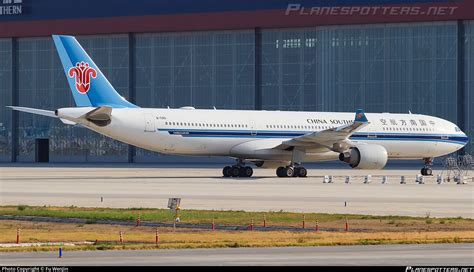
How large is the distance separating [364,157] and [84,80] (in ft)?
53.5

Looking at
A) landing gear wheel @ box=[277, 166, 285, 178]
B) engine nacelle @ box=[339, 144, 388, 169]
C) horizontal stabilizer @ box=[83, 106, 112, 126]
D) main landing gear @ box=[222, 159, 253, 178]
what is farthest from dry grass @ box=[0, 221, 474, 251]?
engine nacelle @ box=[339, 144, 388, 169]

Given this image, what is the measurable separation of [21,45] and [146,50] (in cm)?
1296

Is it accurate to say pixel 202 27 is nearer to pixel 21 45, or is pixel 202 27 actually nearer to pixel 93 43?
pixel 93 43

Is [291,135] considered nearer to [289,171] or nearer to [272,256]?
[289,171]

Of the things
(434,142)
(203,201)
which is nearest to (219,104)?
(434,142)

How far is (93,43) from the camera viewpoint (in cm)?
9888

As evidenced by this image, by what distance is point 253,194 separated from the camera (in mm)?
46062

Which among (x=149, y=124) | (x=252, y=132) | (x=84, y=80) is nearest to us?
(x=149, y=124)

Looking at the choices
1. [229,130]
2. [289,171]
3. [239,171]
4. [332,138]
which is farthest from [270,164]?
[332,138]

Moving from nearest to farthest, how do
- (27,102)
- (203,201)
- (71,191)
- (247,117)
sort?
(203,201), (71,191), (247,117), (27,102)

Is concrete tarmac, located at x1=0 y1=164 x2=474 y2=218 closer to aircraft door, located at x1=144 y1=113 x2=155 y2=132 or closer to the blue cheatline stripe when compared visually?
the blue cheatline stripe

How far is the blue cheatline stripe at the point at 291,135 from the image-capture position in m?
59.9

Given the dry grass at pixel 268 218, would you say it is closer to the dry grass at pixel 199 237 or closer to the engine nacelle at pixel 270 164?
the dry grass at pixel 199 237

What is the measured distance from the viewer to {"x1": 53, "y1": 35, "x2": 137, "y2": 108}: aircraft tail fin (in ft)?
194
